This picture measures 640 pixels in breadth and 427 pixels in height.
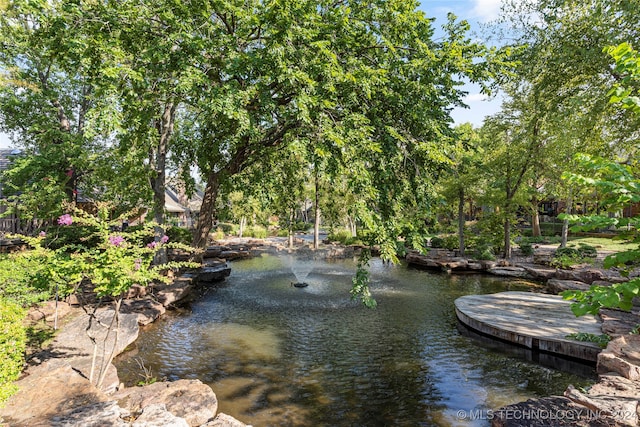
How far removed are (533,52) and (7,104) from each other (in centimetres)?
2270

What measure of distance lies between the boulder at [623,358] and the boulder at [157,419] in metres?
7.50

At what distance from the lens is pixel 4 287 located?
25.4 feet

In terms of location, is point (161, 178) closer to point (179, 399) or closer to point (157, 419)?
point (179, 399)

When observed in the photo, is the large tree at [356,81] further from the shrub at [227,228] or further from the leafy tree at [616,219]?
the shrub at [227,228]

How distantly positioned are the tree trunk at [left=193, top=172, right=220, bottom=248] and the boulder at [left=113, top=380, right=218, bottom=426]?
8.42 m

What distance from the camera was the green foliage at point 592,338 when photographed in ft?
27.2

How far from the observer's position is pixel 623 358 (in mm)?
6852

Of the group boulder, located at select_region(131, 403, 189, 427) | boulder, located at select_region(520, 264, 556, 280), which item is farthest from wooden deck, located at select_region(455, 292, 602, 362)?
boulder, located at select_region(131, 403, 189, 427)

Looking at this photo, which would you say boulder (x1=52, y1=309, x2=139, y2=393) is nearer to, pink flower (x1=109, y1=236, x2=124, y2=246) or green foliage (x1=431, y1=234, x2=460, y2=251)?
pink flower (x1=109, y1=236, x2=124, y2=246)

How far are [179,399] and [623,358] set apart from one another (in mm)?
8288

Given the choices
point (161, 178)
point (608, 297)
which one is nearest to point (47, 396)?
point (608, 297)


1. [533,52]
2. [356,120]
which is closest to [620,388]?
[356,120]

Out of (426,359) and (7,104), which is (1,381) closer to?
(426,359)

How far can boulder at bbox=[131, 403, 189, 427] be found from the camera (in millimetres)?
4891
